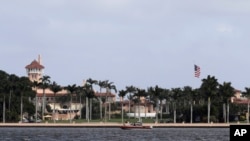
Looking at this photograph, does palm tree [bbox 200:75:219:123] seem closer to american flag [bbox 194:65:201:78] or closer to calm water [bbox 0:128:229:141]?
american flag [bbox 194:65:201:78]

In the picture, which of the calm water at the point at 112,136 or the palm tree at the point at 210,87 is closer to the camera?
the calm water at the point at 112,136

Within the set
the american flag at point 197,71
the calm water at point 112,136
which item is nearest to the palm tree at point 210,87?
the american flag at point 197,71

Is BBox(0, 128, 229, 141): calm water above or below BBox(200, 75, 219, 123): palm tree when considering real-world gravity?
below

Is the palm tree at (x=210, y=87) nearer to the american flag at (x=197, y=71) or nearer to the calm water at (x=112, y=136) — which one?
the american flag at (x=197, y=71)

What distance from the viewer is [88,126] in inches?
6914

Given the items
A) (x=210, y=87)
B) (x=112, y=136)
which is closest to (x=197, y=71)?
(x=112, y=136)

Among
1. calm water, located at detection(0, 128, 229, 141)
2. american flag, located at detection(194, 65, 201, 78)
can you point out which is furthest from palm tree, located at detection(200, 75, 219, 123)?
calm water, located at detection(0, 128, 229, 141)

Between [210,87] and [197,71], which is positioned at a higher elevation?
[197,71]

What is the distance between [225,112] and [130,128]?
51444 mm

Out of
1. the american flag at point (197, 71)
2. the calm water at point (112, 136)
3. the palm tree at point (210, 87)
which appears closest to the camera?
the calm water at point (112, 136)

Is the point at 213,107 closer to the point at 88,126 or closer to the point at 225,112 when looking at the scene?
the point at 225,112

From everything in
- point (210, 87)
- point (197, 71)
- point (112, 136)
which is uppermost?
point (197, 71)

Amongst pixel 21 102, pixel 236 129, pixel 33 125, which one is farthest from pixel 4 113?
pixel 236 129

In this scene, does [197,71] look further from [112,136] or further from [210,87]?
[210,87]
